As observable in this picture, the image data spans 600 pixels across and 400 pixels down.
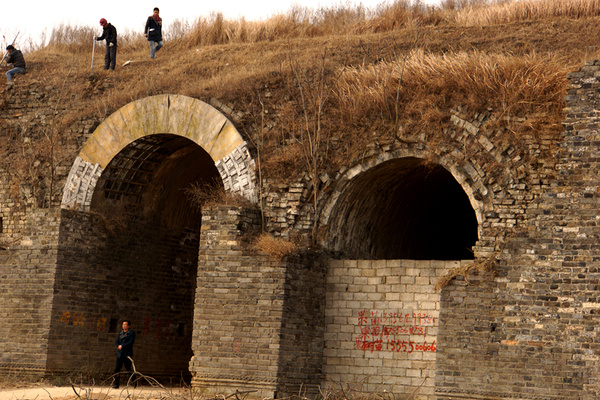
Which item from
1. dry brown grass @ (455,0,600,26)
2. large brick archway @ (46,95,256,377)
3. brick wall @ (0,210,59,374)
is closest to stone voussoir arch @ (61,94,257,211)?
large brick archway @ (46,95,256,377)

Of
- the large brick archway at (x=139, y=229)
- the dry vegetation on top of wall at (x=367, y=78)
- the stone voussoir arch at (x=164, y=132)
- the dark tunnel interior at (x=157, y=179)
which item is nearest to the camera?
the dry vegetation on top of wall at (x=367, y=78)

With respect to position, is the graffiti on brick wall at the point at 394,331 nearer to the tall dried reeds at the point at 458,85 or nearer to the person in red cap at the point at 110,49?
Answer: the tall dried reeds at the point at 458,85

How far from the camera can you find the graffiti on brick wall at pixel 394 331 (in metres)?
13.6

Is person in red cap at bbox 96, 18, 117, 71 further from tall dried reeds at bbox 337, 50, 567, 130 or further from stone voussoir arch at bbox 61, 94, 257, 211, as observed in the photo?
tall dried reeds at bbox 337, 50, 567, 130

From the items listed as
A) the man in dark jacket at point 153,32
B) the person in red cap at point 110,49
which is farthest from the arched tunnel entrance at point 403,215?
the man in dark jacket at point 153,32

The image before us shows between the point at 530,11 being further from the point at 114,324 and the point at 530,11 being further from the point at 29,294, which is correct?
the point at 29,294

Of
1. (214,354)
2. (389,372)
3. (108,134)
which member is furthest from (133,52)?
(389,372)

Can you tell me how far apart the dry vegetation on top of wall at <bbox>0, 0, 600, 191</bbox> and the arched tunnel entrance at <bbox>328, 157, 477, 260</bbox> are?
83 centimetres

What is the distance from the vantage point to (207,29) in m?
23.2

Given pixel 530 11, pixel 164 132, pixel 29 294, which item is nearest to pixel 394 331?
pixel 164 132

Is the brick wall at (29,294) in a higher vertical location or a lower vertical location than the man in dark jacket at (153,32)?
lower

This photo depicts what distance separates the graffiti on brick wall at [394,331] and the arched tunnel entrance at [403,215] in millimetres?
1409

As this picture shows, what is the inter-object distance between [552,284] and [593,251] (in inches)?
29.2

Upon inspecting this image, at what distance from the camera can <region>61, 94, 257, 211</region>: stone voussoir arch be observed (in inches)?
598
